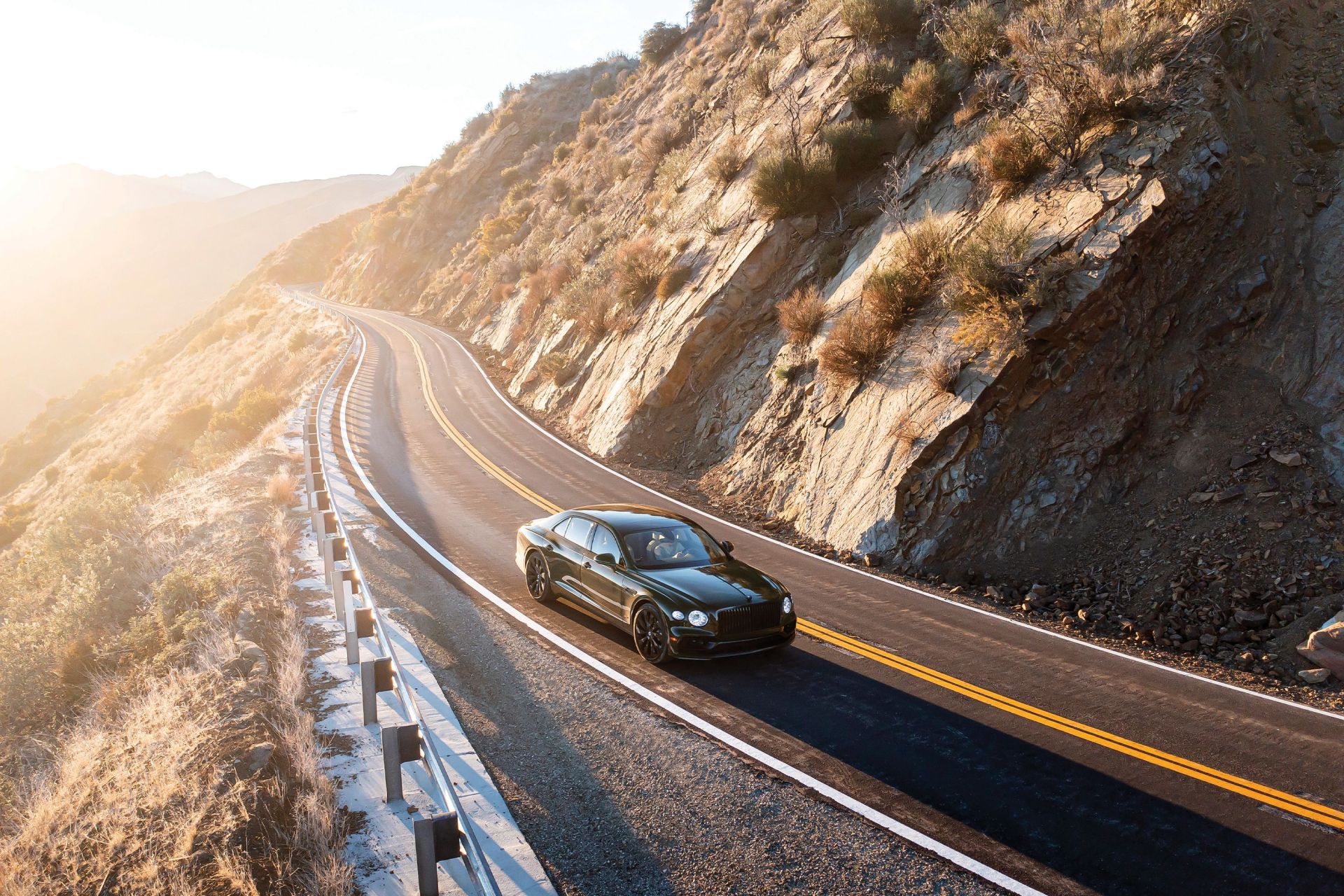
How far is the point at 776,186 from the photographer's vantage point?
21328 mm

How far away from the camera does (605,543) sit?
9.50m

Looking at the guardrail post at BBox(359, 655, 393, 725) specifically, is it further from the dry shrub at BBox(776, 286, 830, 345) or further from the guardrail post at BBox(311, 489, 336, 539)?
the dry shrub at BBox(776, 286, 830, 345)

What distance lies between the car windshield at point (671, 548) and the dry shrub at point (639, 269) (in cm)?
1638

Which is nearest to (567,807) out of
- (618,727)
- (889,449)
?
(618,727)

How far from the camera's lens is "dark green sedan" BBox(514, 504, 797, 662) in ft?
26.7

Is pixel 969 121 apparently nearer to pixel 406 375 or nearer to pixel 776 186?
pixel 776 186

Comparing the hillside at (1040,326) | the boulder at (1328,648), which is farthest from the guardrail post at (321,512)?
the boulder at (1328,648)

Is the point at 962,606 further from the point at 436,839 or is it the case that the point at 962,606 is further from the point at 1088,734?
the point at 436,839

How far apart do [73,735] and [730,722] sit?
6.30m

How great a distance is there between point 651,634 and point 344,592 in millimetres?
3363

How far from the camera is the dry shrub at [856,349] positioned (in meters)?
15.7

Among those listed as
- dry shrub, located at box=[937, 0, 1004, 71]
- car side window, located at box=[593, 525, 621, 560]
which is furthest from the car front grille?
dry shrub, located at box=[937, 0, 1004, 71]

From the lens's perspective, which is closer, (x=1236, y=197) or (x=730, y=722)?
(x=730, y=722)

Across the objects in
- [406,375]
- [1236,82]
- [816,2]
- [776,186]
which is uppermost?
[816,2]
